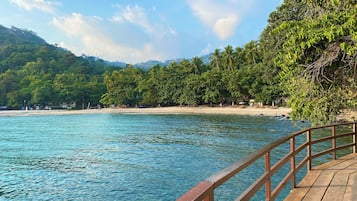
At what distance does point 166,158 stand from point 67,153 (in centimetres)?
711

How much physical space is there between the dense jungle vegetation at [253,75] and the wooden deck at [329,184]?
180cm

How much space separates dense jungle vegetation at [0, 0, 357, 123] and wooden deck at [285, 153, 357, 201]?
1.80 m

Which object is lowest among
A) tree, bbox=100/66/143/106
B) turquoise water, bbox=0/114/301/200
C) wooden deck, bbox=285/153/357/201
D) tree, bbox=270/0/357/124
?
turquoise water, bbox=0/114/301/200

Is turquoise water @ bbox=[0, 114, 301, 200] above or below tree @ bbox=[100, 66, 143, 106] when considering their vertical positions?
below

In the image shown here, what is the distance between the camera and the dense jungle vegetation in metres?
5.78

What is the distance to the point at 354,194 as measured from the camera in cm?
429

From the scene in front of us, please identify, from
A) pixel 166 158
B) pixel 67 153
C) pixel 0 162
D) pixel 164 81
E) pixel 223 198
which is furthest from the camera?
pixel 164 81

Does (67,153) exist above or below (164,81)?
below

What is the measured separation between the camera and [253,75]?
5341 centimetres

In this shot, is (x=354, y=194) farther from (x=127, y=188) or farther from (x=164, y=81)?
(x=164, y=81)

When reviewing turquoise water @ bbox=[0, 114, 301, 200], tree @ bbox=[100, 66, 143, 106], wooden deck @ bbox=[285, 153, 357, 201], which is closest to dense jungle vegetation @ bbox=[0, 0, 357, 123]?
tree @ bbox=[100, 66, 143, 106]

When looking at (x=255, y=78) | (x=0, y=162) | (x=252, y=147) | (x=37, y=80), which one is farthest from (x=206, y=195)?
(x=37, y=80)

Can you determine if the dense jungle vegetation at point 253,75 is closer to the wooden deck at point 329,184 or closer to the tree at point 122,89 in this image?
the tree at point 122,89

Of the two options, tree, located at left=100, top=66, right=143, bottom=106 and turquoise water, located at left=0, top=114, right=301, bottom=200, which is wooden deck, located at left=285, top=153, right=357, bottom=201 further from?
tree, located at left=100, top=66, right=143, bottom=106
